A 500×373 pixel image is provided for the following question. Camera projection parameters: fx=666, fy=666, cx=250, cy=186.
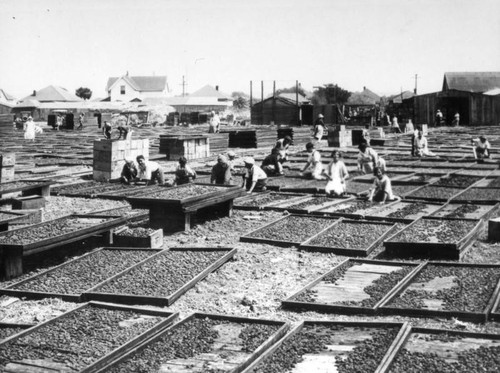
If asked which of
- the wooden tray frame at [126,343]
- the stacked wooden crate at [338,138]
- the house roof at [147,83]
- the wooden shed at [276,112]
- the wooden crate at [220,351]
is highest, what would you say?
the house roof at [147,83]

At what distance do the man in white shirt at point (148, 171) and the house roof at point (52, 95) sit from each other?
70.5 metres

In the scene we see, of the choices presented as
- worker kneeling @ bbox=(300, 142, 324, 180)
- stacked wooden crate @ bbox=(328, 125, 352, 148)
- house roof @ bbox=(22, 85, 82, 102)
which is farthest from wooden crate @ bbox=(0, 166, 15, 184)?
house roof @ bbox=(22, 85, 82, 102)

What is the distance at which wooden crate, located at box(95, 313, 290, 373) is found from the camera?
5207 mm

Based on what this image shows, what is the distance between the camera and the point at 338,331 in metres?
6.00

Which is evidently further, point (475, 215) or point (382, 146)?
point (382, 146)

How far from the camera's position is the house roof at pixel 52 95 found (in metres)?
82.4

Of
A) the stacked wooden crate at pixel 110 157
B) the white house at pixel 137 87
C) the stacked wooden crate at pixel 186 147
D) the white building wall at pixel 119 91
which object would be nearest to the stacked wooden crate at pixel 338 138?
the stacked wooden crate at pixel 186 147

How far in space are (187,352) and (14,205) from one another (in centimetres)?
825

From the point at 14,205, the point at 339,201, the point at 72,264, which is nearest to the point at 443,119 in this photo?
the point at 339,201

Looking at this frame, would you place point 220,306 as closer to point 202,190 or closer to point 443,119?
point 202,190

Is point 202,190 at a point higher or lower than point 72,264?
higher

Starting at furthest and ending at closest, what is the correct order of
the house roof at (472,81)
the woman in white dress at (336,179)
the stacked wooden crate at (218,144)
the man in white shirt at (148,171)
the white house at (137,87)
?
the white house at (137,87)
the house roof at (472,81)
the stacked wooden crate at (218,144)
the man in white shirt at (148,171)
the woman in white dress at (336,179)

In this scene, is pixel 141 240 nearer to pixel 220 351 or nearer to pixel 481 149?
pixel 220 351

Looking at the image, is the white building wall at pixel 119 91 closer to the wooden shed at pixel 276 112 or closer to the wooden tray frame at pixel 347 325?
the wooden shed at pixel 276 112
